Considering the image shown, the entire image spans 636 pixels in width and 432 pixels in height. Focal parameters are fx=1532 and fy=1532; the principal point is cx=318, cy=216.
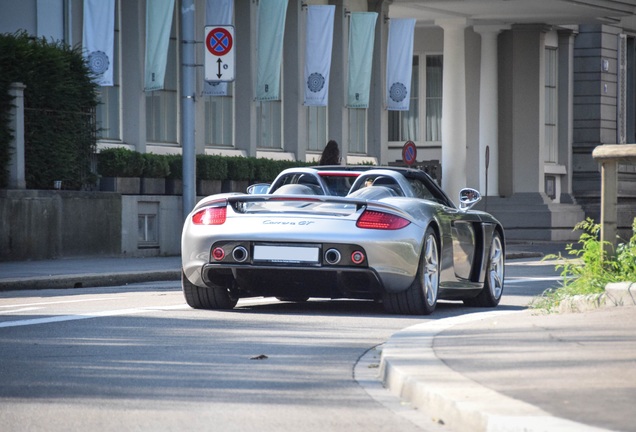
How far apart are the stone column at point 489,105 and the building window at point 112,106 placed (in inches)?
688

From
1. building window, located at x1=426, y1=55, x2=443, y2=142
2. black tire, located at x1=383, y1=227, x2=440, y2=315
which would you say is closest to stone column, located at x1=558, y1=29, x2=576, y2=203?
building window, located at x1=426, y1=55, x2=443, y2=142

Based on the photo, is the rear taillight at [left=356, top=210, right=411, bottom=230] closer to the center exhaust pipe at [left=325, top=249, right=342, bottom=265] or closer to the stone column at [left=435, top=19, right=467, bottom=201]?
the center exhaust pipe at [left=325, top=249, right=342, bottom=265]

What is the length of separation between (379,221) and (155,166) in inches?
607

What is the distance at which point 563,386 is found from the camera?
6.95m

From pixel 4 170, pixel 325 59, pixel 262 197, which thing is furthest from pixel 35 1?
A: pixel 262 197

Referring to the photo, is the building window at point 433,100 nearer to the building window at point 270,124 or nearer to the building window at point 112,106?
the building window at point 270,124

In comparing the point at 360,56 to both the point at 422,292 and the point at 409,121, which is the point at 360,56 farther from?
the point at 422,292

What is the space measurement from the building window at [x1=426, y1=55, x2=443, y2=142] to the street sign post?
23.9 m

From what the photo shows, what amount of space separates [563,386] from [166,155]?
69.5 ft

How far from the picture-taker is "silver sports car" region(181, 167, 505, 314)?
12.0 m

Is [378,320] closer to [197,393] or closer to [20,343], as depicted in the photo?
[20,343]

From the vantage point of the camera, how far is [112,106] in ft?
90.5

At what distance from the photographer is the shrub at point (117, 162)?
1016 inches

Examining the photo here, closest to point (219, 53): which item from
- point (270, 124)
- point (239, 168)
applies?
point (239, 168)
